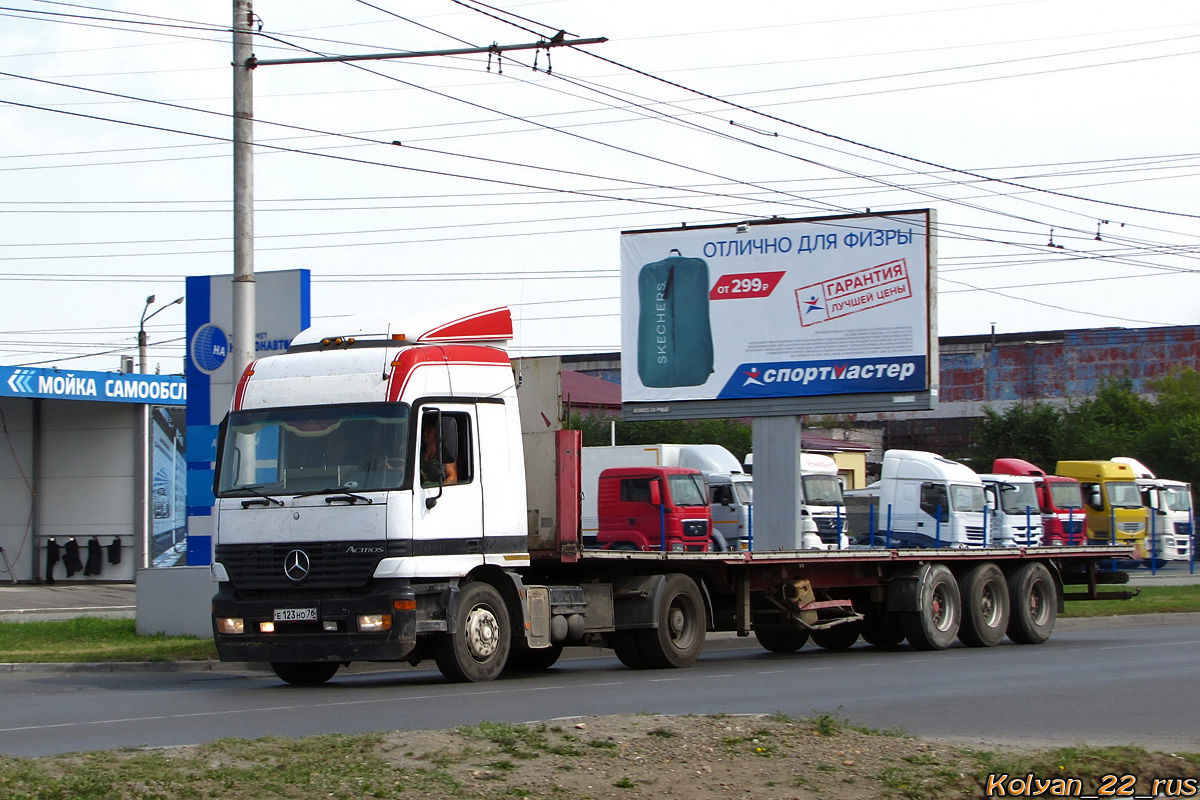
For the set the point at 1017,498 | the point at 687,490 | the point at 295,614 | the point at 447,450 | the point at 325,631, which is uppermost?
the point at 447,450

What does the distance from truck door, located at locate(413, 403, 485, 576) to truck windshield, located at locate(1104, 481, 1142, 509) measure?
34843 mm

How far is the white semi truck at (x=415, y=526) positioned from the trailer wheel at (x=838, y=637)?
15.1ft

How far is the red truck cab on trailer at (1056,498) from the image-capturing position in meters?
A: 39.8

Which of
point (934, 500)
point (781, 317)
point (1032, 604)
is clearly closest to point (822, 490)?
point (934, 500)

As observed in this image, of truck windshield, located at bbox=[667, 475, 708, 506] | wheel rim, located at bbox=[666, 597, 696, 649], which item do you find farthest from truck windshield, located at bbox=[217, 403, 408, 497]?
truck windshield, located at bbox=[667, 475, 708, 506]

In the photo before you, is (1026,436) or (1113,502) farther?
(1026,436)

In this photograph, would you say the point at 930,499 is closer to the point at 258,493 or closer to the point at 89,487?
the point at 89,487

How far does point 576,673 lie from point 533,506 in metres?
2.29

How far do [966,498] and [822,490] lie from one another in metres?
3.58

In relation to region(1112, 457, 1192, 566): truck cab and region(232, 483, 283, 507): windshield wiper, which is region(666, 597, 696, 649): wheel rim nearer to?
region(232, 483, 283, 507): windshield wiper

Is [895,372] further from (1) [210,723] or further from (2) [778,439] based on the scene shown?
(1) [210,723]

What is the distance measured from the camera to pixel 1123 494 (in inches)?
1766

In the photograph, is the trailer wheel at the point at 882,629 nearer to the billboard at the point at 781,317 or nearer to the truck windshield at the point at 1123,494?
the billboard at the point at 781,317

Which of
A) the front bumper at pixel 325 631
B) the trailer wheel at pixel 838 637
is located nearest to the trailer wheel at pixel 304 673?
the front bumper at pixel 325 631
